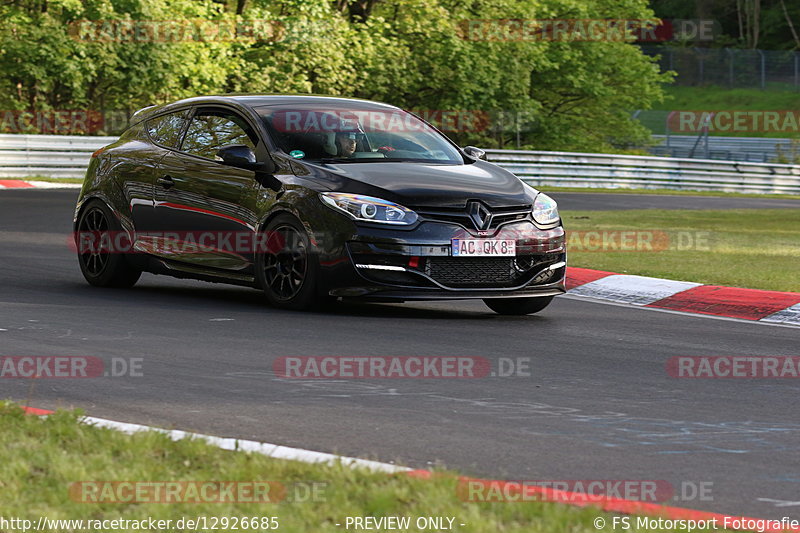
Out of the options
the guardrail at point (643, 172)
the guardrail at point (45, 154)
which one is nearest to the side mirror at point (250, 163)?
the guardrail at point (45, 154)

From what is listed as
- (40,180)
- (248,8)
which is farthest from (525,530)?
(248,8)

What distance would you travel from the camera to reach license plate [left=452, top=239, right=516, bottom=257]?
1000 centimetres

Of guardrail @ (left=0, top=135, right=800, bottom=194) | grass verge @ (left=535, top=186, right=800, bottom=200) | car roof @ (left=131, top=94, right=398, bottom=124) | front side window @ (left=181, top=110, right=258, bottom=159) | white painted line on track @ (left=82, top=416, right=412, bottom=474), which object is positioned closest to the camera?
white painted line on track @ (left=82, top=416, right=412, bottom=474)

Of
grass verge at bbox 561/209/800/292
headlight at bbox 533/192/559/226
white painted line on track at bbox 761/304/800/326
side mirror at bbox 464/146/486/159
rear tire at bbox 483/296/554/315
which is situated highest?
side mirror at bbox 464/146/486/159

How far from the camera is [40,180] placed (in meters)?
27.7

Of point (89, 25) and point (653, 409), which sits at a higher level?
point (89, 25)

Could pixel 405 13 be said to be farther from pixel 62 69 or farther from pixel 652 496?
pixel 652 496

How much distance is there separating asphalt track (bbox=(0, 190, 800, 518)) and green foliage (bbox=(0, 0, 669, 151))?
70.5 feet

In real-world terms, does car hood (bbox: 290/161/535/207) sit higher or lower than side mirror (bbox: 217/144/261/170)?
lower

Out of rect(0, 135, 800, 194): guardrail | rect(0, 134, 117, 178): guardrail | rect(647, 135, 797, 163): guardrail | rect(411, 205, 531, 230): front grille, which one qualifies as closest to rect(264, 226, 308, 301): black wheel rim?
rect(411, 205, 531, 230): front grille

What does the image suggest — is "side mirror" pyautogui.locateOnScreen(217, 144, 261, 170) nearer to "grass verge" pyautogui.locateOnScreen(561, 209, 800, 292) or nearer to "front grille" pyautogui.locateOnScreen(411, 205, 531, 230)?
"front grille" pyautogui.locateOnScreen(411, 205, 531, 230)

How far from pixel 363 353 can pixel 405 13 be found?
34.6 m

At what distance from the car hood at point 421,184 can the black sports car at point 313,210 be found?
1 centimetres

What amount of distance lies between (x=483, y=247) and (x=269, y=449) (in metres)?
4.79
